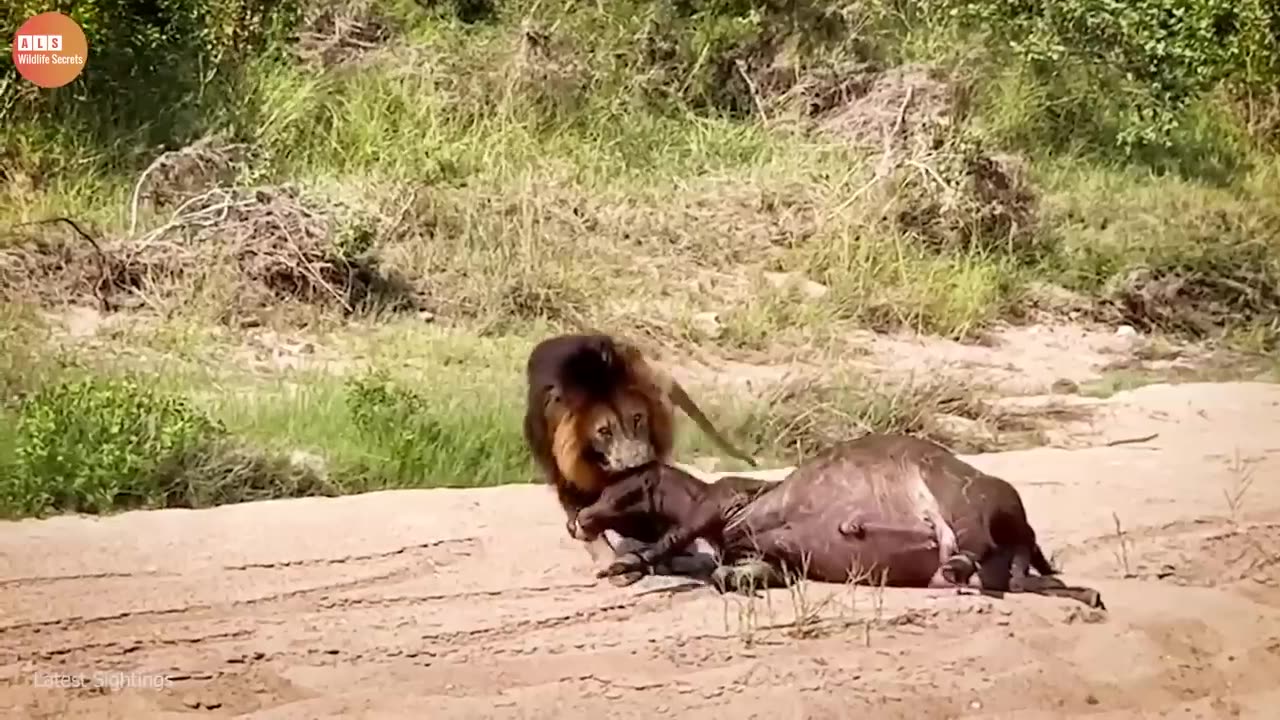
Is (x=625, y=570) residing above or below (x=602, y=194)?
below

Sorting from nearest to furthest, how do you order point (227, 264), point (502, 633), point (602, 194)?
point (502, 633) < point (227, 264) < point (602, 194)

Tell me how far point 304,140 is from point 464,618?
0.61 m

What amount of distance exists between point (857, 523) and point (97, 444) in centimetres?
87

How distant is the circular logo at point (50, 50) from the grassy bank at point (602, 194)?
18 mm

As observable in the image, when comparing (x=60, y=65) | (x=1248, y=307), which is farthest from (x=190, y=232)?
(x=1248, y=307)

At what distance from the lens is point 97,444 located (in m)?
1.86

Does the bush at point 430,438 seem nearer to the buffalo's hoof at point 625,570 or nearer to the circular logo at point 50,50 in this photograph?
the buffalo's hoof at point 625,570

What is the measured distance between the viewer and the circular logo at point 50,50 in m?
1.95

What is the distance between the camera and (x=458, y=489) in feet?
6.47

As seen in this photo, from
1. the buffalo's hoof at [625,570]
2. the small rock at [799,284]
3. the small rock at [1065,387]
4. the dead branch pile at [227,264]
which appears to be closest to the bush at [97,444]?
the dead branch pile at [227,264]

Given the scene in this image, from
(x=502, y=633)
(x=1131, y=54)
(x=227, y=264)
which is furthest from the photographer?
(x=1131, y=54)

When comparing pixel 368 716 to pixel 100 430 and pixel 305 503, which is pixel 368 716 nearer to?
pixel 305 503

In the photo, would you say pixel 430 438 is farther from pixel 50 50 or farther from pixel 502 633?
pixel 50 50

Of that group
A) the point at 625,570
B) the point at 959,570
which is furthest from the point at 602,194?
the point at 959,570
